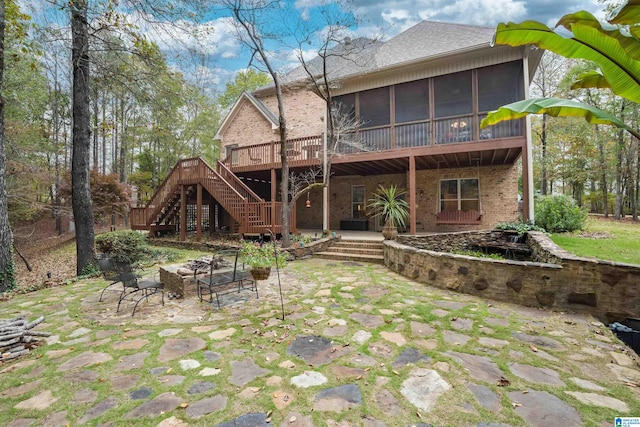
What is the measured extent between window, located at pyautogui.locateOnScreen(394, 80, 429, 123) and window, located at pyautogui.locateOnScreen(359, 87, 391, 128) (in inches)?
18.8

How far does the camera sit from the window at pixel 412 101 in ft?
35.1

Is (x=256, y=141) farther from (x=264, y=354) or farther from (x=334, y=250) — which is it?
(x=264, y=354)

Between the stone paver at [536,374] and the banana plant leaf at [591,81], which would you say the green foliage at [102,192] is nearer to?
the stone paver at [536,374]

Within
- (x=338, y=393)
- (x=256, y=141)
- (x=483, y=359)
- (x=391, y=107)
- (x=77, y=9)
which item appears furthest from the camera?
(x=256, y=141)

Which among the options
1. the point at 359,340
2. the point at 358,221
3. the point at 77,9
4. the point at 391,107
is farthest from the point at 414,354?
the point at 358,221

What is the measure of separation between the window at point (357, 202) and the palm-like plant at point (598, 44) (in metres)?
10.4

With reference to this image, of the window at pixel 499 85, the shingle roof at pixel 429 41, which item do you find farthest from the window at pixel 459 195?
the shingle roof at pixel 429 41

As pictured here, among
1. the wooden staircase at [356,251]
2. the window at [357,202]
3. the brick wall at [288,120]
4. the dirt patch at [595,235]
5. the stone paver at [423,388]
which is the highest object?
the brick wall at [288,120]

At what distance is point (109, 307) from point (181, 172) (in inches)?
332

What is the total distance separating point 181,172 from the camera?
1194 centimetres

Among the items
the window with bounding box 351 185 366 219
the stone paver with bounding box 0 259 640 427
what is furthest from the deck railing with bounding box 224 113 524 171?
the stone paver with bounding box 0 259 640 427

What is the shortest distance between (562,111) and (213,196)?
10.3 metres

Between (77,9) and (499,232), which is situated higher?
(77,9)

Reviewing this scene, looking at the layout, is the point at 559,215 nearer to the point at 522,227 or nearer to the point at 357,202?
the point at 522,227
